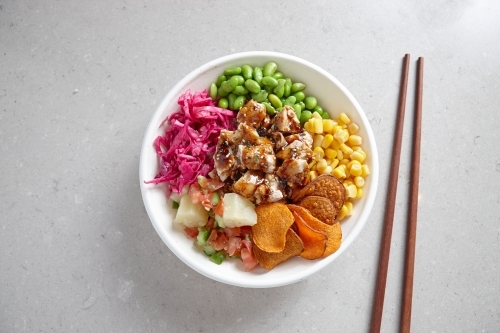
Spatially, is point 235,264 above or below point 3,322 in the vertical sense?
above

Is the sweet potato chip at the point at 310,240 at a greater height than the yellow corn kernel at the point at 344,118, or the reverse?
the yellow corn kernel at the point at 344,118

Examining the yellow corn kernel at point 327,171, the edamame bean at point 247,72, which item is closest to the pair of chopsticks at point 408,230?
the yellow corn kernel at point 327,171

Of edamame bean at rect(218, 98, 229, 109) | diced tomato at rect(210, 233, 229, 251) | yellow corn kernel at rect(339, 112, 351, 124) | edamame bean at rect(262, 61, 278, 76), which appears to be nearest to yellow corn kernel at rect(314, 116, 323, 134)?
yellow corn kernel at rect(339, 112, 351, 124)

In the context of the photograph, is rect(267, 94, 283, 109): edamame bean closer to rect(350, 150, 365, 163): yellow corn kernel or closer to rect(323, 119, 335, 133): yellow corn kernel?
rect(323, 119, 335, 133): yellow corn kernel

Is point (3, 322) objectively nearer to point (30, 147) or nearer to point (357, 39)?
point (30, 147)

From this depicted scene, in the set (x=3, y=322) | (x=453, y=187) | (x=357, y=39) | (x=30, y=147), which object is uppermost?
(x=357, y=39)

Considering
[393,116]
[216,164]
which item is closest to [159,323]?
[216,164]

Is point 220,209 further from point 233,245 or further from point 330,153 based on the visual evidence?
point 330,153

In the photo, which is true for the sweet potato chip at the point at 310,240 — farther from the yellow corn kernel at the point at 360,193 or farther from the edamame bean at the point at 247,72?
the edamame bean at the point at 247,72
